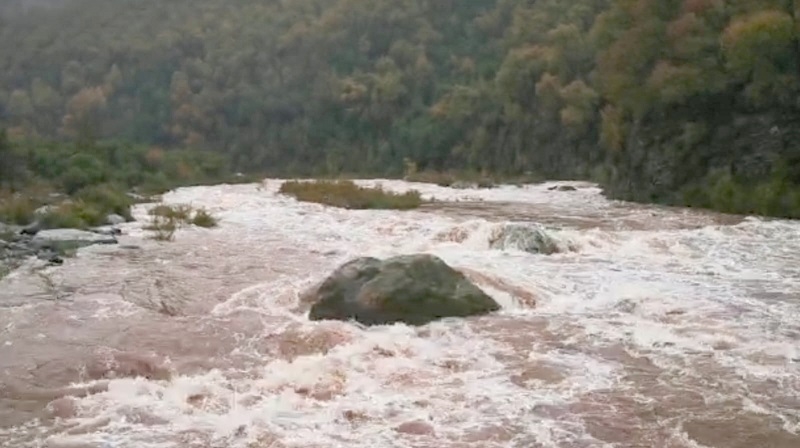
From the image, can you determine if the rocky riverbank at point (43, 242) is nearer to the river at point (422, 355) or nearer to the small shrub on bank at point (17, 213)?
the river at point (422, 355)

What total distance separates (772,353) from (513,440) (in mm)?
3610

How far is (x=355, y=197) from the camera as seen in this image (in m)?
26.5

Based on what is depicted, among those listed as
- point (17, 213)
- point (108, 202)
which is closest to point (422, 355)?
point (17, 213)

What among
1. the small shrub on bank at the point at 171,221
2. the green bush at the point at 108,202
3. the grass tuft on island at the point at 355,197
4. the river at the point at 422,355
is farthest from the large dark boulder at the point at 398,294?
the grass tuft on island at the point at 355,197

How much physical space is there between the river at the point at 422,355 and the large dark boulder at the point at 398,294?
0.75 feet

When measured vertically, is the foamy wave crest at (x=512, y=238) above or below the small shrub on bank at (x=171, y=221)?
above

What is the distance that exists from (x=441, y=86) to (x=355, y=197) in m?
50.0

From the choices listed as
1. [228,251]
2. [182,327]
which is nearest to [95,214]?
[228,251]

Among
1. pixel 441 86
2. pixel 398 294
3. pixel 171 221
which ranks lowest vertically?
pixel 171 221

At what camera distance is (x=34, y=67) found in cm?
10181

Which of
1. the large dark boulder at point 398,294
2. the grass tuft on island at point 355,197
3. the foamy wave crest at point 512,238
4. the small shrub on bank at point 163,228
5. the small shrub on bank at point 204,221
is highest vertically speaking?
the large dark boulder at point 398,294

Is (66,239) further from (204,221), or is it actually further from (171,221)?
(204,221)

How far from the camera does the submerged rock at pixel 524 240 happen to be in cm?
1536

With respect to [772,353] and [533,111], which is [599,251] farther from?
[533,111]
